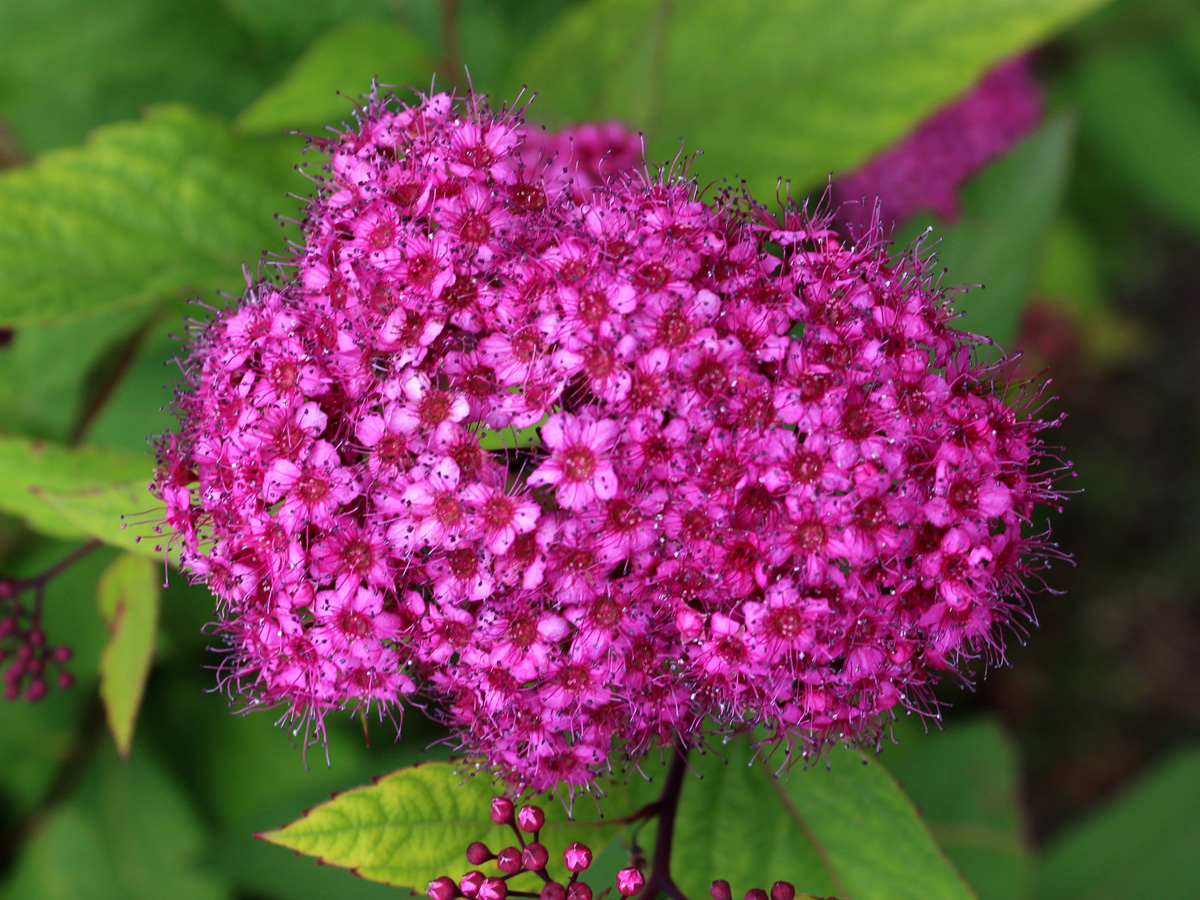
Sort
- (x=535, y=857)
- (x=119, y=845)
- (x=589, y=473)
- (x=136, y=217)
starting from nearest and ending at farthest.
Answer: (x=589, y=473) → (x=535, y=857) → (x=136, y=217) → (x=119, y=845)

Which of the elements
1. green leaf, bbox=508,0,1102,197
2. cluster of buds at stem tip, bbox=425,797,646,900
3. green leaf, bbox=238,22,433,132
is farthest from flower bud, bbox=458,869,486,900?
green leaf, bbox=508,0,1102,197

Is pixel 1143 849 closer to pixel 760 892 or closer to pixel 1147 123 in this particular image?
pixel 760 892

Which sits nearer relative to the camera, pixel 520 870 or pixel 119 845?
pixel 520 870

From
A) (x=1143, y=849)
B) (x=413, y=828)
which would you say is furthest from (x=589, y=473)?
(x=1143, y=849)

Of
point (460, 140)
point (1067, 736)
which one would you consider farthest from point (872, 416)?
point (1067, 736)

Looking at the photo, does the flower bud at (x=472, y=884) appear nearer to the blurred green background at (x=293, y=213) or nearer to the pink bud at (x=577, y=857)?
the pink bud at (x=577, y=857)
